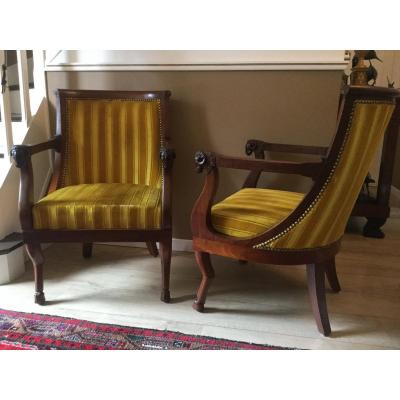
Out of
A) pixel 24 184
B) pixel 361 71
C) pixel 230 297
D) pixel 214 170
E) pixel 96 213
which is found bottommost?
pixel 230 297

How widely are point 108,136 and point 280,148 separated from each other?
874 mm

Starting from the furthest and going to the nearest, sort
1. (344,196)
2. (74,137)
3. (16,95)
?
(16,95), (74,137), (344,196)

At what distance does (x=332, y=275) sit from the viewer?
1.88 meters

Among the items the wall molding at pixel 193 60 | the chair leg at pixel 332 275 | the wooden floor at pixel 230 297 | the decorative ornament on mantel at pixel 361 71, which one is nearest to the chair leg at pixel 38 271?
the wooden floor at pixel 230 297

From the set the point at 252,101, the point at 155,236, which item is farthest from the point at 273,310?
the point at 252,101

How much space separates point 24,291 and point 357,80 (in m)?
2.30

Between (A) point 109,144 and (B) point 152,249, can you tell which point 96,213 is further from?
(B) point 152,249

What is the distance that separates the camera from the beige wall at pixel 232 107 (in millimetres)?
2059

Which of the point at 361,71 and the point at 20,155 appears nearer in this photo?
the point at 20,155

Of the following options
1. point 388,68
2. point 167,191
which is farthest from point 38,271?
point 388,68

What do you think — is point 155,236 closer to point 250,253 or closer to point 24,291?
point 250,253

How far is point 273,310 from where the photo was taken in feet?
5.78

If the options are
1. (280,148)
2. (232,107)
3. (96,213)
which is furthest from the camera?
(232,107)

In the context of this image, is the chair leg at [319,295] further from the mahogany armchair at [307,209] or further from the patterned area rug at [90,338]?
the patterned area rug at [90,338]
